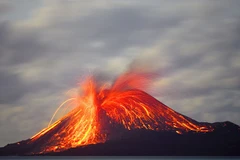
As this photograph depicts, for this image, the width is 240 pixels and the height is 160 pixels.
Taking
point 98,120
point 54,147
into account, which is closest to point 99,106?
point 98,120

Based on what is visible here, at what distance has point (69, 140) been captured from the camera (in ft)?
646

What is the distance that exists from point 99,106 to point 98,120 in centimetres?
583

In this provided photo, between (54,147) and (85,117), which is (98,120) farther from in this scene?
(54,147)

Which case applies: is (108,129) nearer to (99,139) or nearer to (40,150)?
(99,139)

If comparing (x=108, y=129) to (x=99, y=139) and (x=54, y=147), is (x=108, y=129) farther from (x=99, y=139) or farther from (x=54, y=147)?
(x=54, y=147)

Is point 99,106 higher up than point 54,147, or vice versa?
point 99,106

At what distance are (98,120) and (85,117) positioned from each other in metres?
5.14

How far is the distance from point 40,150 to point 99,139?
74.5 feet

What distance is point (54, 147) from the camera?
197 metres

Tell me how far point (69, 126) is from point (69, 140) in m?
5.51

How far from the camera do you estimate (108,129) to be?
651 feet

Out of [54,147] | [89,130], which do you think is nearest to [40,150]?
[54,147]

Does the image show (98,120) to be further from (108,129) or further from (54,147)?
(54,147)

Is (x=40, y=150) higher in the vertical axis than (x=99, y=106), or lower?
lower
